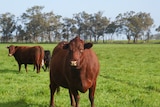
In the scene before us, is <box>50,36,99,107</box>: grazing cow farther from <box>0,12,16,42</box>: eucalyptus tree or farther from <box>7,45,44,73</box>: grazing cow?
<box>0,12,16,42</box>: eucalyptus tree

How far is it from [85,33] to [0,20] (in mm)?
37263

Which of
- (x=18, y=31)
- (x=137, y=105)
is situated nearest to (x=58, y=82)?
(x=137, y=105)

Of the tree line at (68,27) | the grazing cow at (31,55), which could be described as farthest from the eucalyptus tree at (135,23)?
the grazing cow at (31,55)

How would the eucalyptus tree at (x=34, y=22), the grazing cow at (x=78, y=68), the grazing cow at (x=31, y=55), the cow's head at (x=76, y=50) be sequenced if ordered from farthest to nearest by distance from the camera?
the eucalyptus tree at (x=34, y=22), the grazing cow at (x=31, y=55), the grazing cow at (x=78, y=68), the cow's head at (x=76, y=50)

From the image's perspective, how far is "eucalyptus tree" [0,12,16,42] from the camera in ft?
420

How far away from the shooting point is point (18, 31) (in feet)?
425

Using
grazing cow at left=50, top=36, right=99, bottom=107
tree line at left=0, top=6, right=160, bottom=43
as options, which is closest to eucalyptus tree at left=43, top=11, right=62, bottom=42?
tree line at left=0, top=6, right=160, bottom=43

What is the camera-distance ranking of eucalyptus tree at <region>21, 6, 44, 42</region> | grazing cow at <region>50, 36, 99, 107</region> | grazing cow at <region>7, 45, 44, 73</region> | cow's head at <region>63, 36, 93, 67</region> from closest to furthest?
cow's head at <region>63, 36, 93, 67</region>
grazing cow at <region>50, 36, 99, 107</region>
grazing cow at <region>7, 45, 44, 73</region>
eucalyptus tree at <region>21, 6, 44, 42</region>

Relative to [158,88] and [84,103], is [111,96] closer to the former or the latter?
[84,103]

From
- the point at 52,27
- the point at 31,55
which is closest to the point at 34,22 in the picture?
the point at 52,27

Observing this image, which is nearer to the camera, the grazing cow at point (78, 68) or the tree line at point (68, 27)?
the grazing cow at point (78, 68)

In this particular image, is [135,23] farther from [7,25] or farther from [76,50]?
[76,50]

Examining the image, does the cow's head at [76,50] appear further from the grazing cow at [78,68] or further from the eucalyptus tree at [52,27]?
the eucalyptus tree at [52,27]

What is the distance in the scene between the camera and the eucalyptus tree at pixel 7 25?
128125 mm
